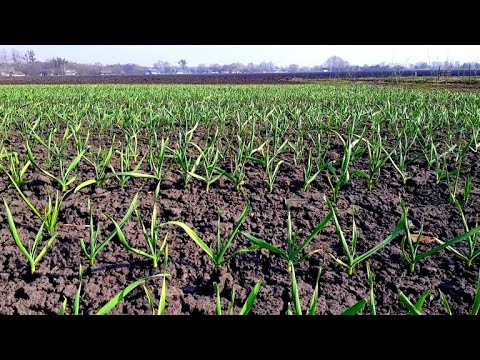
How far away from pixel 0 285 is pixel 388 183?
2184 mm

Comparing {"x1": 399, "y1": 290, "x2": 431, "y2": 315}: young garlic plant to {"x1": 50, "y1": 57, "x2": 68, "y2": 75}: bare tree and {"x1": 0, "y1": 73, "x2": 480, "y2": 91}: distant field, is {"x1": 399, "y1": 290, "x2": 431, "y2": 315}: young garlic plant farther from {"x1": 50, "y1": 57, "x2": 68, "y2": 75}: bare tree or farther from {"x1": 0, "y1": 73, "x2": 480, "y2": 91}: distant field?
{"x1": 50, "y1": 57, "x2": 68, "y2": 75}: bare tree

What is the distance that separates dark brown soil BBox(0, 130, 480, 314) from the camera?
138 centimetres

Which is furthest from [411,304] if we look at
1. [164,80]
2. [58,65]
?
[58,65]

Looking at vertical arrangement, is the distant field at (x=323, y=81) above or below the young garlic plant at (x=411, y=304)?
above

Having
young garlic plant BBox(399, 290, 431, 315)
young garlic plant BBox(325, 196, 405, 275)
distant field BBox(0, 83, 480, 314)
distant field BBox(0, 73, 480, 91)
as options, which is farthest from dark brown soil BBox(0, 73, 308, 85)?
young garlic plant BBox(399, 290, 431, 315)

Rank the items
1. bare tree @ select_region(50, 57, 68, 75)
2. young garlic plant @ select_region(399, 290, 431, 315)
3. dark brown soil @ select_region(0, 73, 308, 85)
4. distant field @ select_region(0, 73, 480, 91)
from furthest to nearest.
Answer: bare tree @ select_region(50, 57, 68, 75)
dark brown soil @ select_region(0, 73, 308, 85)
distant field @ select_region(0, 73, 480, 91)
young garlic plant @ select_region(399, 290, 431, 315)

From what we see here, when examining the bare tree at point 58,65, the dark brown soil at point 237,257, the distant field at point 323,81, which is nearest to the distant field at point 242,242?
the dark brown soil at point 237,257

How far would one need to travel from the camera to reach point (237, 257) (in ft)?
5.35

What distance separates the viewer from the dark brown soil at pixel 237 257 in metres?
1.38

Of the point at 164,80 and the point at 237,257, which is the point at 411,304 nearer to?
the point at 237,257

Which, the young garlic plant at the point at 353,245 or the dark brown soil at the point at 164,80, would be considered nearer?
the young garlic plant at the point at 353,245

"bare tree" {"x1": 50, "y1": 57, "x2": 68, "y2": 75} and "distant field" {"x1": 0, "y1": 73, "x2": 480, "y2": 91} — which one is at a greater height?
"bare tree" {"x1": 50, "y1": 57, "x2": 68, "y2": 75}

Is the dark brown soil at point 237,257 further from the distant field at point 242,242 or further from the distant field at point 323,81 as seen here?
the distant field at point 323,81

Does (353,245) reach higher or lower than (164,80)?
lower
